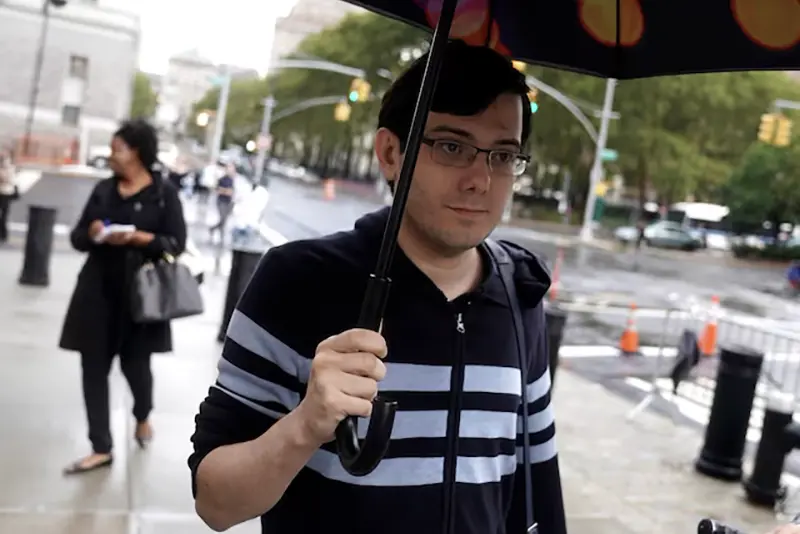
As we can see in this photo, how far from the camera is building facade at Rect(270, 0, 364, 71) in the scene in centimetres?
4219

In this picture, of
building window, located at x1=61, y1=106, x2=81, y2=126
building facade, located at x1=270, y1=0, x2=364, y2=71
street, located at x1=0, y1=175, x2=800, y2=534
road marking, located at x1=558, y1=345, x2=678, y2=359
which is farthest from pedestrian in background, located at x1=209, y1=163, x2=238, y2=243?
building facade, located at x1=270, y1=0, x2=364, y2=71

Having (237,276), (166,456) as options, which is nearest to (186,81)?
(237,276)

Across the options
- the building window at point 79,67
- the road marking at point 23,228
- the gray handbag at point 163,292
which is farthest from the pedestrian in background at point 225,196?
the building window at point 79,67

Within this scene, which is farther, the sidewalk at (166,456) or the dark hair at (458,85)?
the sidewalk at (166,456)

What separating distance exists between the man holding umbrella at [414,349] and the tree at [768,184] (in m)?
44.8

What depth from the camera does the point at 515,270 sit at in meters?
1.88

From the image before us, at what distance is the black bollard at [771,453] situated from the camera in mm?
5832

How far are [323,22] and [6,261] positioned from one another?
3602 cm

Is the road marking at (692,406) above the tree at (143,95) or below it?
below

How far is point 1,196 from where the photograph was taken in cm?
1207

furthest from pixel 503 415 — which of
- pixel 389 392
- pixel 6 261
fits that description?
pixel 6 261

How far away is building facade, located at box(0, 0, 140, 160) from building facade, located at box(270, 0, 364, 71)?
7.75 meters

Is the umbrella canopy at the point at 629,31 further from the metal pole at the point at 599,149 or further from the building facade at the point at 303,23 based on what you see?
the building facade at the point at 303,23

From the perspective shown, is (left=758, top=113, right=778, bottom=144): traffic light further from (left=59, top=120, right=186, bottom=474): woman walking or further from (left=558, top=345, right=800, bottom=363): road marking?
(left=59, top=120, right=186, bottom=474): woman walking
